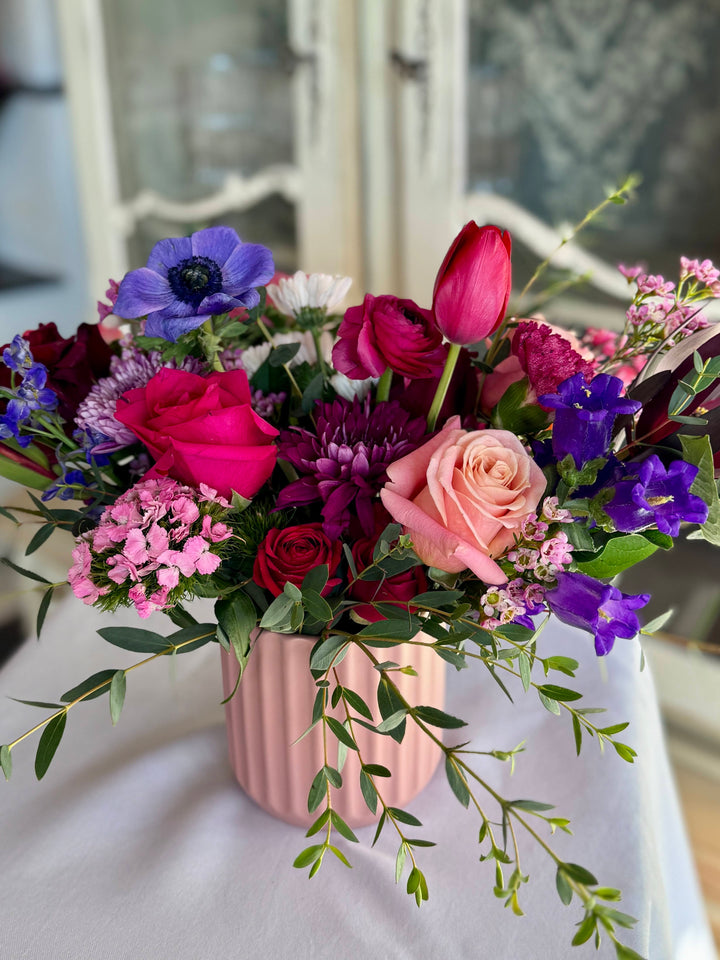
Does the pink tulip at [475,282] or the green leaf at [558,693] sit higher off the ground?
the pink tulip at [475,282]

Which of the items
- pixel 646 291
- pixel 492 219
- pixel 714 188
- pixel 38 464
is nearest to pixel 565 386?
pixel 646 291

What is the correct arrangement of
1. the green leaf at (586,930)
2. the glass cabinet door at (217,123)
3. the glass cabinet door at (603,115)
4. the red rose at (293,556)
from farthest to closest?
the glass cabinet door at (217,123) → the glass cabinet door at (603,115) → the red rose at (293,556) → the green leaf at (586,930)

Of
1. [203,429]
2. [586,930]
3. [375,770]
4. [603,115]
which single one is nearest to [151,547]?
[203,429]

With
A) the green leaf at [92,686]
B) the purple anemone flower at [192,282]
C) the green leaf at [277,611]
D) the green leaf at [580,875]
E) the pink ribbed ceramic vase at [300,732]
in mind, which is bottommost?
the pink ribbed ceramic vase at [300,732]

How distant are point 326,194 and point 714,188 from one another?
3.01 feet

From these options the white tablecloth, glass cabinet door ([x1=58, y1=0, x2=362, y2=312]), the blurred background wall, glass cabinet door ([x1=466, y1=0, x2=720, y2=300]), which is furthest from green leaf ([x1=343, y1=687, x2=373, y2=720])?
glass cabinet door ([x1=58, y1=0, x2=362, y2=312])

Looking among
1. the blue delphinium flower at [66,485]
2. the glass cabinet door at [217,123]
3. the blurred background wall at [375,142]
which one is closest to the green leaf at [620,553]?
the blue delphinium flower at [66,485]

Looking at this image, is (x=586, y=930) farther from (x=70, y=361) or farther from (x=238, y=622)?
(x=70, y=361)

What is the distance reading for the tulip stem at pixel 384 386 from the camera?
0.51m

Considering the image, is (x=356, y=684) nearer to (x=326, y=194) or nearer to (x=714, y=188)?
(x=714, y=188)

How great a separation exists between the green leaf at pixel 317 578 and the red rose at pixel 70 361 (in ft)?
0.75

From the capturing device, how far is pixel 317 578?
1.40ft

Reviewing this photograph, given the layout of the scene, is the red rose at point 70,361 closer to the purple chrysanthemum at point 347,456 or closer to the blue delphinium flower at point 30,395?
the blue delphinium flower at point 30,395

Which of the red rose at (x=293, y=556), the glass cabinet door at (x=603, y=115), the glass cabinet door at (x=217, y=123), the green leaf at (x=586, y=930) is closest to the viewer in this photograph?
the green leaf at (x=586, y=930)
